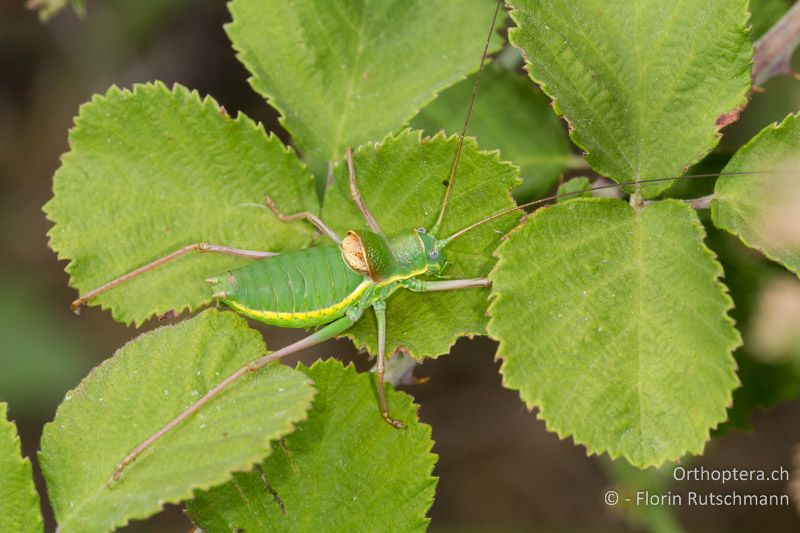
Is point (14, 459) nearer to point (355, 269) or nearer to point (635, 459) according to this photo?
point (355, 269)

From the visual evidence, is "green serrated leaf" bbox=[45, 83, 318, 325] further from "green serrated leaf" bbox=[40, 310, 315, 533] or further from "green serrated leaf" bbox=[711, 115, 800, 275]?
"green serrated leaf" bbox=[711, 115, 800, 275]

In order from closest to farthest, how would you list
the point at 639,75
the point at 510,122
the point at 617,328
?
the point at 617,328 < the point at 639,75 < the point at 510,122

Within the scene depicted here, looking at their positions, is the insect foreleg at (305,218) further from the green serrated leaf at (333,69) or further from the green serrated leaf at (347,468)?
the green serrated leaf at (347,468)

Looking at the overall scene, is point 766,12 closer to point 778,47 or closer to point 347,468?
point 778,47

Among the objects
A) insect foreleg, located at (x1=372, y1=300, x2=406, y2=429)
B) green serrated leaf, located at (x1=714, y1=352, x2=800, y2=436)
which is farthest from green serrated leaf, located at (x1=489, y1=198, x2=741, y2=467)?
green serrated leaf, located at (x1=714, y1=352, x2=800, y2=436)

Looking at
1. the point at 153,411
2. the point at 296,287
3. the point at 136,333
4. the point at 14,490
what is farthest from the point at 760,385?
the point at 136,333

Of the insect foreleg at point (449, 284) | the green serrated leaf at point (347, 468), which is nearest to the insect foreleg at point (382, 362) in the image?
the green serrated leaf at point (347, 468)
